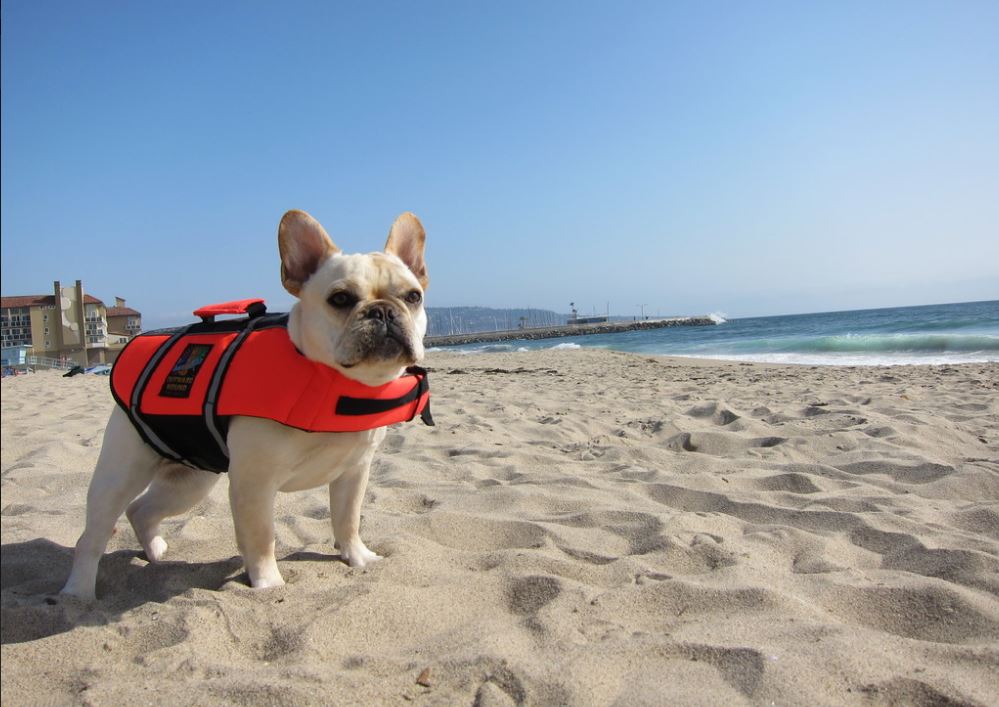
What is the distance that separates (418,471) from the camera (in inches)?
167

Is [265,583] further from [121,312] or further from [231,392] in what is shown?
[121,312]

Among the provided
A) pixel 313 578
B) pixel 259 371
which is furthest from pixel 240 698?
pixel 259 371

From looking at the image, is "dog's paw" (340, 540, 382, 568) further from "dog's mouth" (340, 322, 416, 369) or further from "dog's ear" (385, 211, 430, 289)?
"dog's ear" (385, 211, 430, 289)

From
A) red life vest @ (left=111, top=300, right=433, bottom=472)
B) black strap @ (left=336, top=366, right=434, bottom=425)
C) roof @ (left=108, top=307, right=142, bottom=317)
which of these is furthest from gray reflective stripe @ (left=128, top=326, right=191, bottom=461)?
roof @ (left=108, top=307, right=142, bottom=317)

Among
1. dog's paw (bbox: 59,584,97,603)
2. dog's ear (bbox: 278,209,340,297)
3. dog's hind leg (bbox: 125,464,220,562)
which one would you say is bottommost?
dog's paw (bbox: 59,584,97,603)

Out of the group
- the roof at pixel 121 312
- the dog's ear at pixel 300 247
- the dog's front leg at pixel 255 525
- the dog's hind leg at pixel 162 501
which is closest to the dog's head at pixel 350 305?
the dog's ear at pixel 300 247

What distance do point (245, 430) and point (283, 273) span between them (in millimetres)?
614

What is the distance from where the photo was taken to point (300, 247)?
2594mm

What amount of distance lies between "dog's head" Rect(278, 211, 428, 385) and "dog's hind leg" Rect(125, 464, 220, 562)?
95cm

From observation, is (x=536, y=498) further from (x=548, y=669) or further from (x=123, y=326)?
(x=123, y=326)

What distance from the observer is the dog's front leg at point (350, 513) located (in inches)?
110

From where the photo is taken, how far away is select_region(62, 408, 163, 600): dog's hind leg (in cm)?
244

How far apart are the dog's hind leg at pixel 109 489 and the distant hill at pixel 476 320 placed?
3782 inches

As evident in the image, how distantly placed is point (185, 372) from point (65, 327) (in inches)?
145
